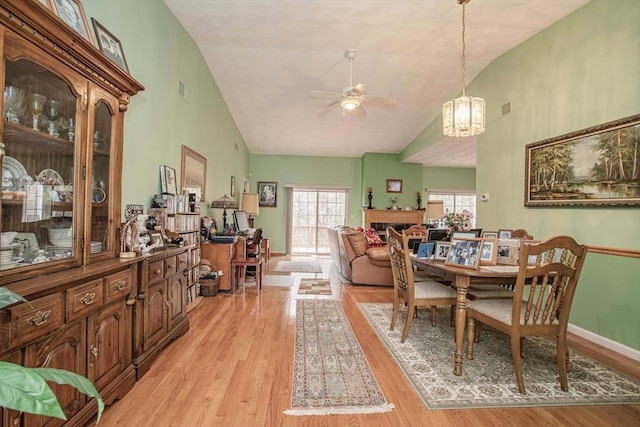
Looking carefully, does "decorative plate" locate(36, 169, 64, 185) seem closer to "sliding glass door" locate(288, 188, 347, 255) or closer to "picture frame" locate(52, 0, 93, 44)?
"picture frame" locate(52, 0, 93, 44)

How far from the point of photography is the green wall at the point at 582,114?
269cm

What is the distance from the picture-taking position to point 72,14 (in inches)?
72.2

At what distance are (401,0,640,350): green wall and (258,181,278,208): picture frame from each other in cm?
585

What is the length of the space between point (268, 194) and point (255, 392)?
281 inches

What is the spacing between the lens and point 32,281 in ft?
4.34

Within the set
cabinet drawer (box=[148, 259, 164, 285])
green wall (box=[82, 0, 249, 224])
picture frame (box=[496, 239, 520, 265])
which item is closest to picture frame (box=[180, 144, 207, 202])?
green wall (box=[82, 0, 249, 224])

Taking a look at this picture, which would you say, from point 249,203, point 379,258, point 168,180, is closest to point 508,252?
point 379,258

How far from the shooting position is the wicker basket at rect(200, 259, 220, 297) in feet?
13.5

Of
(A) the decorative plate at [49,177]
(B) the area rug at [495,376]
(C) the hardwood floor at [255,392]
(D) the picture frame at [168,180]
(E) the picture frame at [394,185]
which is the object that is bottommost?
(C) the hardwood floor at [255,392]

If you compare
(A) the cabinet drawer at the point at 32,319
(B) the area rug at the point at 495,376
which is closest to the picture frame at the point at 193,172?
(A) the cabinet drawer at the point at 32,319

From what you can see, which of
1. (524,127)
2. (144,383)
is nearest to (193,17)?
(144,383)

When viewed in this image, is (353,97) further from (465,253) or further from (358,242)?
(465,253)

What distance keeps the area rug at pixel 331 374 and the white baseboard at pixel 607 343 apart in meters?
2.33

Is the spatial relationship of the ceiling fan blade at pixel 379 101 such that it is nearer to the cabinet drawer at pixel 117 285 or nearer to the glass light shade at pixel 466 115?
the glass light shade at pixel 466 115
